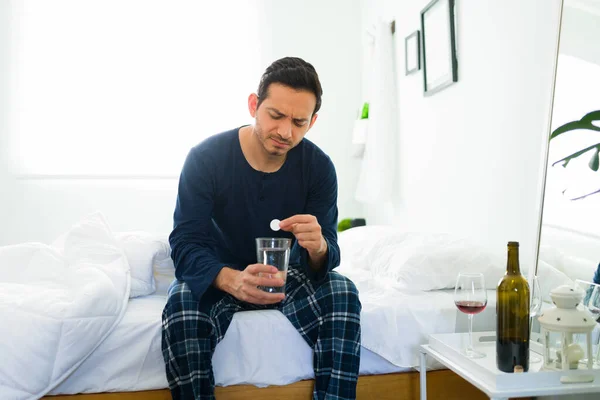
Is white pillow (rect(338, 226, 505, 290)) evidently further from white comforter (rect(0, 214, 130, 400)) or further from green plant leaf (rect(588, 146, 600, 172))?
white comforter (rect(0, 214, 130, 400))

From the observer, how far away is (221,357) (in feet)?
5.32

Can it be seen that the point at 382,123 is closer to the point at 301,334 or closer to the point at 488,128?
the point at 488,128

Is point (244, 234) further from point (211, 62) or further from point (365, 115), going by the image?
point (211, 62)

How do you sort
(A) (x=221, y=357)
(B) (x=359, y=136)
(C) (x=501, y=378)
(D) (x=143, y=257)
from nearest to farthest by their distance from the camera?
1. (C) (x=501, y=378)
2. (A) (x=221, y=357)
3. (D) (x=143, y=257)
4. (B) (x=359, y=136)

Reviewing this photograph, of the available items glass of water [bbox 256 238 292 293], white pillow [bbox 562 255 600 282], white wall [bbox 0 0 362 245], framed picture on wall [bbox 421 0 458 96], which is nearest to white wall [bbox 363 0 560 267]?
framed picture on wall [bbox 421 0 458 96]

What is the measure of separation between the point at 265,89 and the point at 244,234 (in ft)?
1.39

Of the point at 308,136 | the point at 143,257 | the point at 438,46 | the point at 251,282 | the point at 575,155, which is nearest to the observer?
the point at 251,282

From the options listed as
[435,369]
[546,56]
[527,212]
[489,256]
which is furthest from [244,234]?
[546,56]

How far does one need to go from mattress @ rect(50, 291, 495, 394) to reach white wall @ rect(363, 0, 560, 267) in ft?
2.78

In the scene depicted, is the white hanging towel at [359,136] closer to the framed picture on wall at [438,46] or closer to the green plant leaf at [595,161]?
the framed picture on wall at [438,46]

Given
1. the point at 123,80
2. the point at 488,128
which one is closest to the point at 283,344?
the point at 488,128

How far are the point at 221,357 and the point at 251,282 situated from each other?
0.28 metres

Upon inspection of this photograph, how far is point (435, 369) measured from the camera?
1764mm

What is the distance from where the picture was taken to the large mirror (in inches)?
65.4
